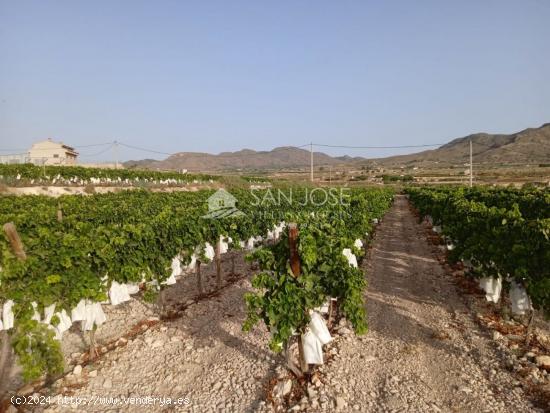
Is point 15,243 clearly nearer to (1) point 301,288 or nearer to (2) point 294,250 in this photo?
(2) point 294,250

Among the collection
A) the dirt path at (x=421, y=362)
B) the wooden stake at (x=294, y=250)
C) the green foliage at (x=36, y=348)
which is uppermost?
the wooden stake at (x=294, y=250)

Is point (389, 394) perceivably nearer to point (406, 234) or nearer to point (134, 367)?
point (134, 367)

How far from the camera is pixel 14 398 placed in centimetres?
550

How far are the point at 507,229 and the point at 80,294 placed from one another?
846 centimetres

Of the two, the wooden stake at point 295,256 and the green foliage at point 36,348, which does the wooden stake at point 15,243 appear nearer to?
the green foliage at point 36,348

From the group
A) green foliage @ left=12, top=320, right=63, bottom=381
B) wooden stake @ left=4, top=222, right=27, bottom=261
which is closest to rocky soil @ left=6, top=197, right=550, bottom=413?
green foliage @ left=12, top=320, right=63, bottom=381

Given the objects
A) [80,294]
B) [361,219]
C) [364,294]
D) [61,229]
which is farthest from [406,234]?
[80,294]

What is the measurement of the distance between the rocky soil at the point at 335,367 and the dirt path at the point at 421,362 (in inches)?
0.8

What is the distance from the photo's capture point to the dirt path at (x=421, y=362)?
5.53 metres

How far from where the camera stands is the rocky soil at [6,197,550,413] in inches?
219

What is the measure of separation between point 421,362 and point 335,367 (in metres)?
1.55

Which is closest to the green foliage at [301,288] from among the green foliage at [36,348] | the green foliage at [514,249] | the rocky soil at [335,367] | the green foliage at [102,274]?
the green foliage at [102,274]

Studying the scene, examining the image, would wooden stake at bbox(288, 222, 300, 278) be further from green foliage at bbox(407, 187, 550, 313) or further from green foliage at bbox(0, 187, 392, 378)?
green foliage at bbox(407, 187, 550, 313)

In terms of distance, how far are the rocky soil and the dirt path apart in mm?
21
